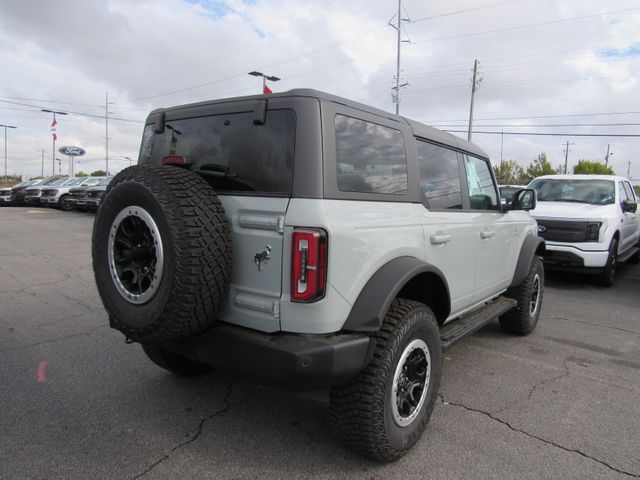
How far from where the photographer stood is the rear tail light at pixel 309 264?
2229mm

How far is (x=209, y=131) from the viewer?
2.85m

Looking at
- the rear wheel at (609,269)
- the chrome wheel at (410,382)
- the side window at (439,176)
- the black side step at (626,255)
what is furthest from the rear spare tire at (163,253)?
the black side step at (626,255)

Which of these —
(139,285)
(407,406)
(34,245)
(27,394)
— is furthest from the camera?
(34,245)

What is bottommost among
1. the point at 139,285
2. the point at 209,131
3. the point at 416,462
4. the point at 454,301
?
the point at 416,462

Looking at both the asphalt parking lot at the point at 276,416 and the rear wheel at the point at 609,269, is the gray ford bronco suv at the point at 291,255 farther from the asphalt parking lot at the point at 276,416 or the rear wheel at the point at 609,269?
the rear wheel at the point at 609,269

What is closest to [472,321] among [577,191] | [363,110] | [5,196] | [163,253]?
[363,110]

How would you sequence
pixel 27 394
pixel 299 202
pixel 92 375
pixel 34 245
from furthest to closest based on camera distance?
pixel 34 245 < pixel 92 375 < pixel 27 394 < pixel 299 202

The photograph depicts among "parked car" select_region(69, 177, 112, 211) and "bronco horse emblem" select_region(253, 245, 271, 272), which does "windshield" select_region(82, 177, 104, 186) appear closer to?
"parked car" select_region(69, 177, 112, 211)

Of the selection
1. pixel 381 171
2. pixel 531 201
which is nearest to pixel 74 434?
pixel 381 171

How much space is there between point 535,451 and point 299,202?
205 cm

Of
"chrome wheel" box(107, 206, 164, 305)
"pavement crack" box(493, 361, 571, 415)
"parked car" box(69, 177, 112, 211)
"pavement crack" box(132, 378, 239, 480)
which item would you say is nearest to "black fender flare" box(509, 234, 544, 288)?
"pavement crack" box(493, 361, 571, 415)

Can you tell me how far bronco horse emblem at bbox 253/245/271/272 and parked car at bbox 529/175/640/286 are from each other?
6272 millimetres

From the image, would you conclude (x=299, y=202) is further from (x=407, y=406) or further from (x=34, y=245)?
(x=34, y=245)

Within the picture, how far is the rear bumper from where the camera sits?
7.23ft
